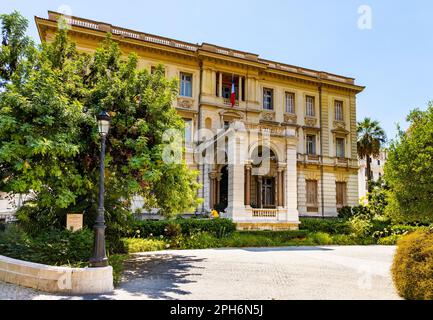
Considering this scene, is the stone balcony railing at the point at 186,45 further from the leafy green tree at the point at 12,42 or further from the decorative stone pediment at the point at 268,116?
the leafy green tree at the point at 12,42

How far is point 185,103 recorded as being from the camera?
87.4 ft

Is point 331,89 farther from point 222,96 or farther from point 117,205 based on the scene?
point 117,205

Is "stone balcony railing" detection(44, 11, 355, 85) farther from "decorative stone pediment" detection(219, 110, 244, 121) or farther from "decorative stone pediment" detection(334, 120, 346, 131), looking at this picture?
"decorative stone pediment" detection(219, 110, 244, 121)

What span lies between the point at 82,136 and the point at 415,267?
362 inches

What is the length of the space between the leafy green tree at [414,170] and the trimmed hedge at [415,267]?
97.4 inches

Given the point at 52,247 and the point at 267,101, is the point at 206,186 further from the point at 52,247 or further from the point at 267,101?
the point at 52,247

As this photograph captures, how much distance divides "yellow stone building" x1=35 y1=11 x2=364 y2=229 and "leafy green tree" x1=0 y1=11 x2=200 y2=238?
822cm

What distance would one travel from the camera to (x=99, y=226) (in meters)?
8.02

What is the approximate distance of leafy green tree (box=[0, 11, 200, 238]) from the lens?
8781 mm

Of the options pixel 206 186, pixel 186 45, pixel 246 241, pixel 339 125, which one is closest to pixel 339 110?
pixel 339 125

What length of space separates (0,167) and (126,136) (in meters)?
3.54

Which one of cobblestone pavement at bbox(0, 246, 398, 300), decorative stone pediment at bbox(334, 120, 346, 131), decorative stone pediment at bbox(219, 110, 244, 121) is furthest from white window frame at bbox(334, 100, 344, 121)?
cobblestone pavement at bbox(0, 246, 398, 300)

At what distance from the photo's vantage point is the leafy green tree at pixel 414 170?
9945mm

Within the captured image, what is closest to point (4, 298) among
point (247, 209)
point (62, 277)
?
point (62, 277)
